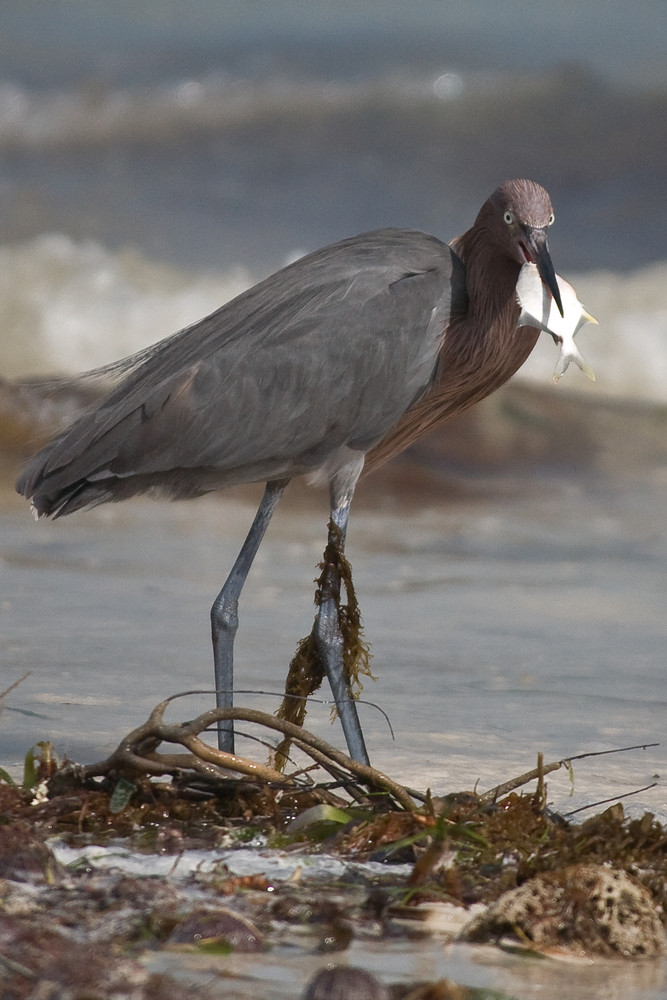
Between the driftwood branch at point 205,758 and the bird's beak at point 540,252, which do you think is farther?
the bird's beak at point 540,252

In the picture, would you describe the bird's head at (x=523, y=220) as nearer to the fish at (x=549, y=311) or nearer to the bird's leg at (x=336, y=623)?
the fish at (x=549, y=311)


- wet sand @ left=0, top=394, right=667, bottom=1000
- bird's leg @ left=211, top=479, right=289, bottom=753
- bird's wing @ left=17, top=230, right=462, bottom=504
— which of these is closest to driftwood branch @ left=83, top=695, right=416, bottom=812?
wet sand @ left=0, top=394, right=667, bottom=1000

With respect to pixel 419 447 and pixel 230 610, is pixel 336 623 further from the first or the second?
pixel 419 447

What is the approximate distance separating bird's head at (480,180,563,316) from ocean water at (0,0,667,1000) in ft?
4.59

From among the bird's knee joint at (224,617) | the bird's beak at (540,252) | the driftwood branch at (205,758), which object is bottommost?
the driftwood branch at (205,758)

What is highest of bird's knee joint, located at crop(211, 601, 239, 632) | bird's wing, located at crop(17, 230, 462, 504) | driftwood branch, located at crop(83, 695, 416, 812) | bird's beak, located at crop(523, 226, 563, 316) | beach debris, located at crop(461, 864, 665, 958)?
bird's beak, located at crop(523, 226, 563, 316)

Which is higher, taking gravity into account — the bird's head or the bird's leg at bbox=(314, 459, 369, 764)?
the bird's head

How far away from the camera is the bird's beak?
387 centimetres

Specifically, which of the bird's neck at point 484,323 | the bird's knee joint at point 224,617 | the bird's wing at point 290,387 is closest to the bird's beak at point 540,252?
the bird's neck at point 484,323

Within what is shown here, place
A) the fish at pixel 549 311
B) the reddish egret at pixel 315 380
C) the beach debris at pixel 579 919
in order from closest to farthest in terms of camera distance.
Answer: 1. the beach debris at pixel 579 919
2. the fish at pixel 549 311
3. the reddish egret at pixel 315 380

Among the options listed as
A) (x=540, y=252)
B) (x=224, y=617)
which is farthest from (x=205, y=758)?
(x=540, y=252)

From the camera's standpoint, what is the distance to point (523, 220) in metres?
3.99

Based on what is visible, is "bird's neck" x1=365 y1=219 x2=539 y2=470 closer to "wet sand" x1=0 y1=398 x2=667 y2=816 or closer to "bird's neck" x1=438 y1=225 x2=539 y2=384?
"bird's neck" x1=438 y1=225 x2=539 y2=384

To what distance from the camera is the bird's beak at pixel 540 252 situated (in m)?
3.87
